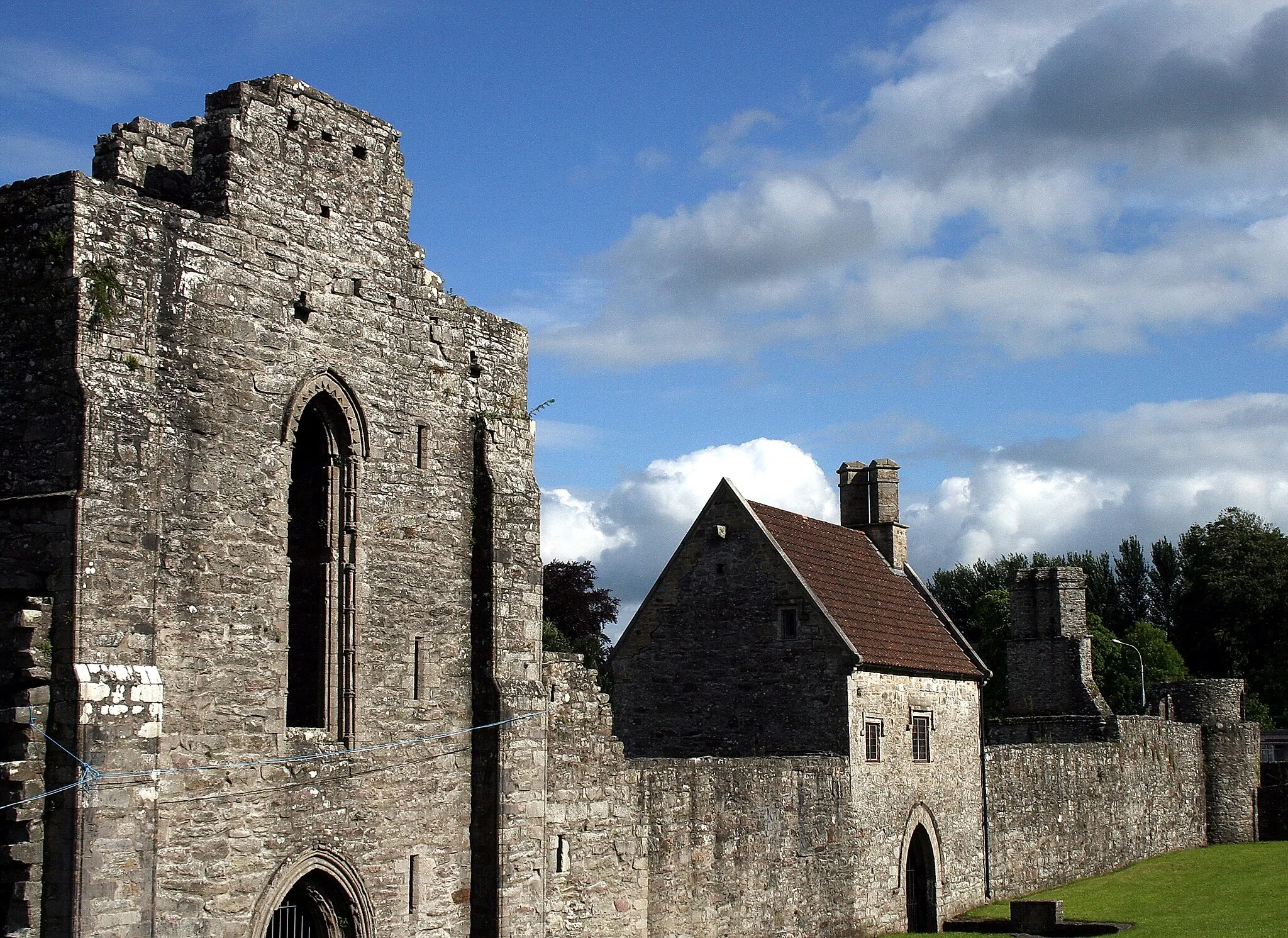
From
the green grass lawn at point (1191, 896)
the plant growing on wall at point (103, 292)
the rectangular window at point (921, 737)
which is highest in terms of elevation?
the plant growing on wall at point (103, 292)

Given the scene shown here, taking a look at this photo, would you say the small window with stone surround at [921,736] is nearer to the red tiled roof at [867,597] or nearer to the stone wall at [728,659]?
the red tiled roof at [867,597]

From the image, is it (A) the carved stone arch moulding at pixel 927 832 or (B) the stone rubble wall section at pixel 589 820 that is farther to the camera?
(A) the carved stone arch moulding at pixel 927 832

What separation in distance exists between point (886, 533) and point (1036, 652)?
447 inches

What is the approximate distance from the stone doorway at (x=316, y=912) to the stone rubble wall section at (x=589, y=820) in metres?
3.29

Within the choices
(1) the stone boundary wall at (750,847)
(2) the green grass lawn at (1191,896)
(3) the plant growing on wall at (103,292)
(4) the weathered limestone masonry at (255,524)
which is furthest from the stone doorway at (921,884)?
(3) the plant growing on wall at (103,292)

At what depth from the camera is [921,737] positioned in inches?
1176

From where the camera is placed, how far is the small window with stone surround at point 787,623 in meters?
28.1

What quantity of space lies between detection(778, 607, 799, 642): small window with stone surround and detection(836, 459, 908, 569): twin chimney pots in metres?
6.91

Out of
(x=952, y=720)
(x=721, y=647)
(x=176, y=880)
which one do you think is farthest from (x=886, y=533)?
(x=176, y=880)

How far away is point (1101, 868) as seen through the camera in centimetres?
3700

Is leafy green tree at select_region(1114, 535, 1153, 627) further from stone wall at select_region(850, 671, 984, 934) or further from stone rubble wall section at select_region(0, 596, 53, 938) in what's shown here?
stone rubble wall section at select_region(0, 596, 53, 938)

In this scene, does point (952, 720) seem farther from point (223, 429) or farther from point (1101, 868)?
point (223, 429)

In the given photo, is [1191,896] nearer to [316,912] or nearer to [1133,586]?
[316,912]

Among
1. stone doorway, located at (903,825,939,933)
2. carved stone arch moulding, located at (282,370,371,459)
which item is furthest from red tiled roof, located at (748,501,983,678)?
carved stone arch moulding, located at (282,370,371,459)
